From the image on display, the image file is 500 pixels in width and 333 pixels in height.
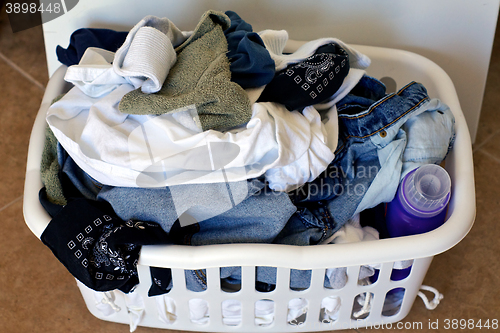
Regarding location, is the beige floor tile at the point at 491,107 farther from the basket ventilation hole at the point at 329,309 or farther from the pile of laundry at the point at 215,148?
the basket ventilation hole at the point at 329,309

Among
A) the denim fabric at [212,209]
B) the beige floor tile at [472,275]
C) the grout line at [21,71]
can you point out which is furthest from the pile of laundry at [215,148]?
the grout line at [21,71]

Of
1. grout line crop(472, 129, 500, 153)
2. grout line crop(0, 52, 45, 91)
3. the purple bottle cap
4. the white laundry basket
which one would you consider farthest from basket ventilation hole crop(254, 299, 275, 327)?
grout line crop(0, 52, 45, 91)

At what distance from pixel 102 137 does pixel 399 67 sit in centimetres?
57

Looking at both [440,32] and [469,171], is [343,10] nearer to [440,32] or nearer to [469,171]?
[440,32]

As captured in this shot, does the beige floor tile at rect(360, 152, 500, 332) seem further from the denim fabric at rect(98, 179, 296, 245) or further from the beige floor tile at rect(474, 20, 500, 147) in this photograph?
the denim fabric at rect(98, 179, 296, 245)

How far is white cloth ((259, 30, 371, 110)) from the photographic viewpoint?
0.71 metres

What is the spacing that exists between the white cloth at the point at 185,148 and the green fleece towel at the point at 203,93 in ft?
0.05

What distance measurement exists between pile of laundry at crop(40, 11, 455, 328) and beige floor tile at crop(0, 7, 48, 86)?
22.4 inches

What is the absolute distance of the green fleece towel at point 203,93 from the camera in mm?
593

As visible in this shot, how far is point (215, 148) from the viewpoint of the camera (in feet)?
1.95

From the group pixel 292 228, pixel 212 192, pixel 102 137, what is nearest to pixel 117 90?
pixel 102 137

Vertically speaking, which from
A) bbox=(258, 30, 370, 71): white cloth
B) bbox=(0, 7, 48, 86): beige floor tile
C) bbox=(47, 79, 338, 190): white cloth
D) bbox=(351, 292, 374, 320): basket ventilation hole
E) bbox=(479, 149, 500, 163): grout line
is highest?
bbox=(258, 30, 370, 71): white cloth

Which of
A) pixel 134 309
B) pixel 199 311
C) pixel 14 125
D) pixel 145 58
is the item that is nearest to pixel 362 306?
pixel 199 311

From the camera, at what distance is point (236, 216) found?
64cm
